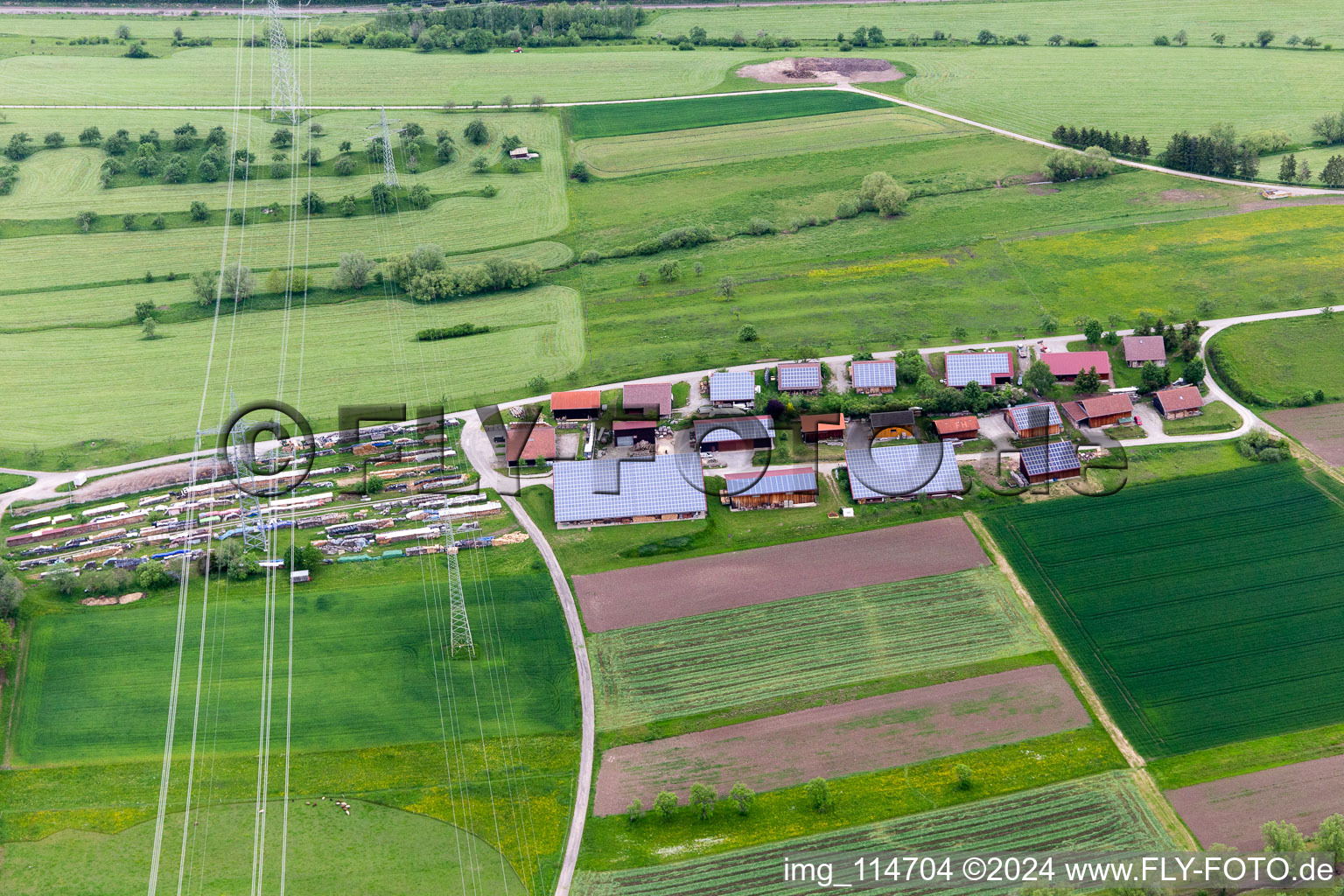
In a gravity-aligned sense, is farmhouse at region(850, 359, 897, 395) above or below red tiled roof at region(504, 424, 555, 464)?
above

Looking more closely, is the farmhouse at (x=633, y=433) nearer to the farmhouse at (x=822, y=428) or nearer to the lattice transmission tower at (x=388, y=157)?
the farmhouse at (x=822, y=428)

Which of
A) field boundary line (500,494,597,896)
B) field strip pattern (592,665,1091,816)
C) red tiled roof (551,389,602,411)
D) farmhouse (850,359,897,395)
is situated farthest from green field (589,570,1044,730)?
red tiled roof (551,389,602,411)

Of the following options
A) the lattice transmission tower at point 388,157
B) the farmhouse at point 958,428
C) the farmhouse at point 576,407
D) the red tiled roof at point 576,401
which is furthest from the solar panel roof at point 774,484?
the lattice transmission tower at point 388,157

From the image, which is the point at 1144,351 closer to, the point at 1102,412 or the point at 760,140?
the point at 1102,412

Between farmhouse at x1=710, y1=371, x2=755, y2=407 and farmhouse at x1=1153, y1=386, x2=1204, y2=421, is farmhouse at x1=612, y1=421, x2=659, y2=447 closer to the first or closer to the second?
farmhouse at x1=710, y1=371, x2=755, y2=407

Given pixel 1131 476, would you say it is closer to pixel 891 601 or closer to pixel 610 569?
pixel 891 601

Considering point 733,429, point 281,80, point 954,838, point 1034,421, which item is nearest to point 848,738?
point 954,838
